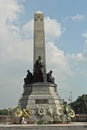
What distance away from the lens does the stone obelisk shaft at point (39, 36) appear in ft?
126

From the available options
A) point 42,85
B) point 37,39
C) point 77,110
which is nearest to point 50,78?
point 42,85

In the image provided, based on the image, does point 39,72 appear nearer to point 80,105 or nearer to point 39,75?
point 39,75

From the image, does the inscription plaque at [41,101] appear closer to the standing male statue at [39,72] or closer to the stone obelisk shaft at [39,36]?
the standing male statue at [39,72]

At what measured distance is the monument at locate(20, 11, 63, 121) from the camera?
36000 millimetres

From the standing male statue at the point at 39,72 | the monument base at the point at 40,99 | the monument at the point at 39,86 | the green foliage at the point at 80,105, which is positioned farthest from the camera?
the green foliage at the point at 80,105

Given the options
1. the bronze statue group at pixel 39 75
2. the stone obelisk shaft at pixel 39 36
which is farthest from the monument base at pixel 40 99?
the stone obelisk shaft at pixel 39 36

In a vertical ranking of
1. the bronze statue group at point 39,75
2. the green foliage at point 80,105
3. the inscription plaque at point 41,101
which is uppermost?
the green foliage at point 80,105

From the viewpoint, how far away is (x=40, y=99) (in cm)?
3644

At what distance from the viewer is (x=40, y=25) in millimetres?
38844

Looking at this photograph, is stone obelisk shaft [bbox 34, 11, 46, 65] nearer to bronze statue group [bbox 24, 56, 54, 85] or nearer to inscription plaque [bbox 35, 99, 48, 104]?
bronze statue group [bbox 24, 56, 54, 85]

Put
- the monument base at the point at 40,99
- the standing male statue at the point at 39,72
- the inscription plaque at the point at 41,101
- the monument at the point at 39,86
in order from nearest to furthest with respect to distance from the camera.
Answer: the monument base at the point at 40,99
the monument at the point at 39,86
the inscription plaque at the point at 41,101
the standing male statue at the point at 39,72

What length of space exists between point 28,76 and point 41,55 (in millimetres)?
2264

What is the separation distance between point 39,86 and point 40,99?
4.16ft

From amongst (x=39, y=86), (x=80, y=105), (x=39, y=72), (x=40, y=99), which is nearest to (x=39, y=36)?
(x=39, y=72)
